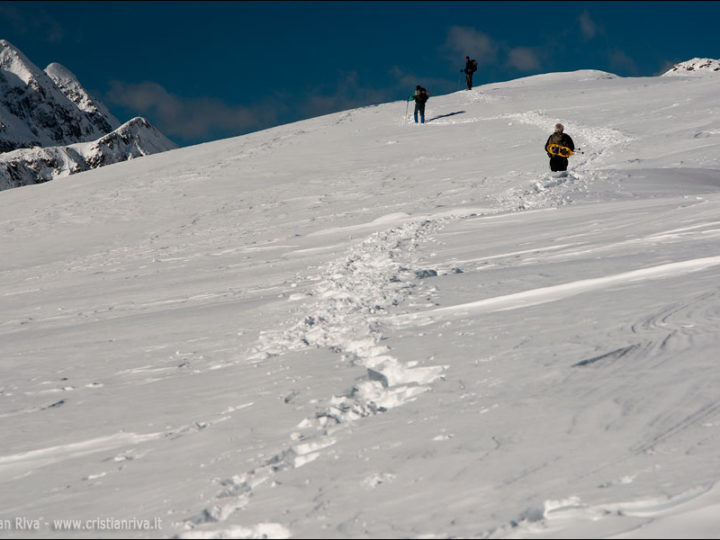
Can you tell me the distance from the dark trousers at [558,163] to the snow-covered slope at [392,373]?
13.3 inches

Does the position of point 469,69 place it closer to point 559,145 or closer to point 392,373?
point 559,145

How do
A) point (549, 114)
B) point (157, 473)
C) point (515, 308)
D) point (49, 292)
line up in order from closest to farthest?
point (157, 473)
point (515, 308)
point (49, 292)
point (549, 114)

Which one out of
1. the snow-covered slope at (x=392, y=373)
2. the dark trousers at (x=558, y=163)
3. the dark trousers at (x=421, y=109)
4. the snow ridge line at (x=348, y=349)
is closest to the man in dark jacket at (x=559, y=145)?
the dark trousers at (x=558, y=163)

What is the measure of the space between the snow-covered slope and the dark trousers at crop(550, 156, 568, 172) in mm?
339

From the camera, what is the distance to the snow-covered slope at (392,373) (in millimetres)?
3002

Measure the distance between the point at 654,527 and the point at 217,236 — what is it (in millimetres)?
11936

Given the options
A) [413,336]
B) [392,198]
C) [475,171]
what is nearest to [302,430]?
[413,336]

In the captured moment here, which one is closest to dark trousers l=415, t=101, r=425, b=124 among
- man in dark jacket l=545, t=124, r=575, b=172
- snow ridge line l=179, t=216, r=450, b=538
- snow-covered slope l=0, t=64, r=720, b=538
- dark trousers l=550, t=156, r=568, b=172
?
dark trousers l=550, t=156, r=568, b=172

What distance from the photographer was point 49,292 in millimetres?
10688

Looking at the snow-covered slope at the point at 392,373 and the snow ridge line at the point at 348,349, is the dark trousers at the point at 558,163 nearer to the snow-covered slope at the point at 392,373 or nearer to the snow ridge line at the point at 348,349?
the snow-covered slope at the point at 392,373

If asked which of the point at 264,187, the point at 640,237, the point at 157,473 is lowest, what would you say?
the point at 157,473

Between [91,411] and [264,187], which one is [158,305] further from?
[264,187]

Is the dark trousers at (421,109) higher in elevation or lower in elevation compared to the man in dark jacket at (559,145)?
higher

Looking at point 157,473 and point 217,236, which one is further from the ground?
point 217,236
